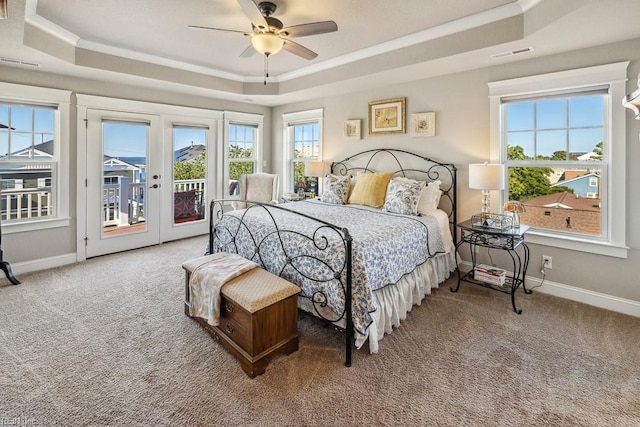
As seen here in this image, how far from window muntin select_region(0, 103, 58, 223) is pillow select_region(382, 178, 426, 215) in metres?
4.24

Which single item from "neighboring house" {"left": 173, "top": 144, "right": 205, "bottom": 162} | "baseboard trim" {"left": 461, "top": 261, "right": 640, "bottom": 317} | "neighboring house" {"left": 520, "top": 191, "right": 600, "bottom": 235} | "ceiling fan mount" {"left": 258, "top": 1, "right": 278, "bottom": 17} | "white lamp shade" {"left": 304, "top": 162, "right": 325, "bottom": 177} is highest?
"ceiling fan mount" {"left": 258, "top": 1, "right": 278, "bottom": 17}

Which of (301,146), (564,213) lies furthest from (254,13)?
(301,146)

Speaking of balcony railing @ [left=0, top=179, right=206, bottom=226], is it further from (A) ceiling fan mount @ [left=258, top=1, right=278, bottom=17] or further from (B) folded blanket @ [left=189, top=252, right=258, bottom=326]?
(A) ceiling fan mount @ [left=258, top=1, right=278, bottom=17]

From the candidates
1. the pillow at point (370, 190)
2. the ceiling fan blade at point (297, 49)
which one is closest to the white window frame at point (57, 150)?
the ceiling fan blade at point (297, 49)

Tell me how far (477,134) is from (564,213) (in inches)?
48.9

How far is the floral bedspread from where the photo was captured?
229 cm

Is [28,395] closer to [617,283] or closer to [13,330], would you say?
[13,330]

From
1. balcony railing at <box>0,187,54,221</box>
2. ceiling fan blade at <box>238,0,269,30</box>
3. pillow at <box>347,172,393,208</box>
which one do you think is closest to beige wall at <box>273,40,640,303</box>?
pillow at <box>347,172,393,208</box>

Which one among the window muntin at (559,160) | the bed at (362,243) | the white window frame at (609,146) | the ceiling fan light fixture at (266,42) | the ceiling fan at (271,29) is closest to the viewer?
the bed at (362,243)

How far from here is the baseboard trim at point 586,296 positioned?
2981 millimetres

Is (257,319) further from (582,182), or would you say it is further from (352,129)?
(352,129)

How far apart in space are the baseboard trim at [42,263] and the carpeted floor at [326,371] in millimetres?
954

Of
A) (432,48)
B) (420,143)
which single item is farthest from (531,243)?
(432,48)

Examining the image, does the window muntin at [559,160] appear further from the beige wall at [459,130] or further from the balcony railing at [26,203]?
the balcony railing at [26,203]
